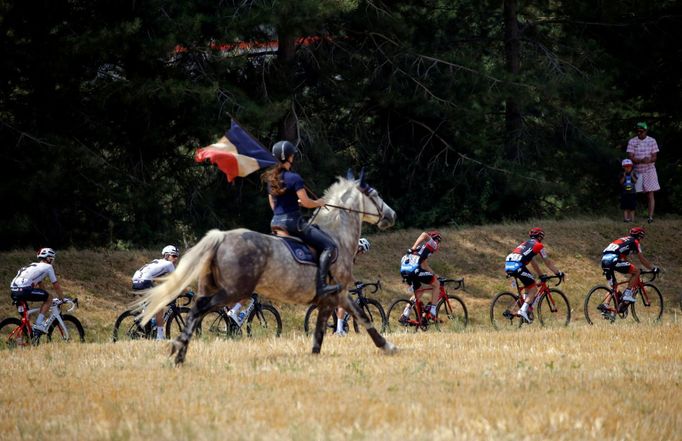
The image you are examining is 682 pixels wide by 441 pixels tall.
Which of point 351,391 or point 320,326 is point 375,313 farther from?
point 351,391

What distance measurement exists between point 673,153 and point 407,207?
26.6ft

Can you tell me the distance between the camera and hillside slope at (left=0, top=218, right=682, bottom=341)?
2188 centimetres

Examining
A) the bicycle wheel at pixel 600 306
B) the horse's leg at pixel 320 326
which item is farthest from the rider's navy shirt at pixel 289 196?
the bicycle wheel at pixel 600 306

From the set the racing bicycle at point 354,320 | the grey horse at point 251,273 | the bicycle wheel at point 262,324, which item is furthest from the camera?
the racing bicycle at point 354,320

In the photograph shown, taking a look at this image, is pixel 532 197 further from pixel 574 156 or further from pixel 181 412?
pixel 181 412

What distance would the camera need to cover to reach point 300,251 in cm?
1336

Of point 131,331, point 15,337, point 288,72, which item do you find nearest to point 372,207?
point 131,331

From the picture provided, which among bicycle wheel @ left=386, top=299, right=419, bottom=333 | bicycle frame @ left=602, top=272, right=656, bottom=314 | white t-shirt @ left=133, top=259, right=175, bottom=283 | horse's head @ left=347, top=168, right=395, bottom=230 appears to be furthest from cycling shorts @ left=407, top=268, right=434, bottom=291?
horse's head @ left=347, top=168, right=395, bottom=230

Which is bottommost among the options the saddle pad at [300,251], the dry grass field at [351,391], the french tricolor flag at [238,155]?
the dry grass field at [351,391]

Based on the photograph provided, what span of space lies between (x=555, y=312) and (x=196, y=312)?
1003cm

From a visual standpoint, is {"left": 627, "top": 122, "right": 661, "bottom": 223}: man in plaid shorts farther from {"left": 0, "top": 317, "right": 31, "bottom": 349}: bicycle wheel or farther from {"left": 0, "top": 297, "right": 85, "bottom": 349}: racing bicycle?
{"left": 0, "top": 317, "right": 31, "bottom": 349}: bicycle wheel

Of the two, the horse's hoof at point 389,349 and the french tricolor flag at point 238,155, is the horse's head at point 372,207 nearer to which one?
the french tricolor flag at point 238,155

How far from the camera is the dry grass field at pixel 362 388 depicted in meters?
8.82

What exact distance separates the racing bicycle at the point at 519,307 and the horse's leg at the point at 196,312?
8.42 meters
